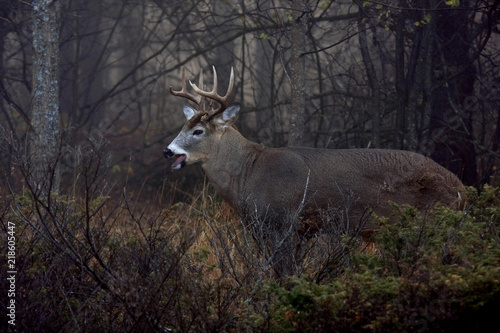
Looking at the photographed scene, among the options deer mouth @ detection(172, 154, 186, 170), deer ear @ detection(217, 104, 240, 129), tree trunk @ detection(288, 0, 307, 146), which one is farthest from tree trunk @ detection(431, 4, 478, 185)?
deer mouth @ detection(172, 154, 186, 170)

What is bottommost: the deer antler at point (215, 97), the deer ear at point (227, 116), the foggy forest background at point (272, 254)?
the foggy forest background at point (272, 254)

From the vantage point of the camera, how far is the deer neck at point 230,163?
751cm

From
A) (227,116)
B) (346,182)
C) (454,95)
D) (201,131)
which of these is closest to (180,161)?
(201,131)

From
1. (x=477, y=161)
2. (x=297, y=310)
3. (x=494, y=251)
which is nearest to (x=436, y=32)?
(x=477, y=161)

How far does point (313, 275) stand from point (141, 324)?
1.43 meters

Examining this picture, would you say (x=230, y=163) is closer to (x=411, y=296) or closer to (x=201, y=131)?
(x=201, y=131)

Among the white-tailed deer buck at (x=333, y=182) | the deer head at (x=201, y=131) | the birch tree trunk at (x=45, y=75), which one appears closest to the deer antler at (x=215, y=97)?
the deer head at (x=201, y=131)

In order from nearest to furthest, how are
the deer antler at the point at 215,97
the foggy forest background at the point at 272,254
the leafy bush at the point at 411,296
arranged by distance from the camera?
the leafy bush at the point at 411,296, the foggy forest background at the point at 272,254, the deer antler at the point at 215,97

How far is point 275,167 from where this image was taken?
7230 millimetres

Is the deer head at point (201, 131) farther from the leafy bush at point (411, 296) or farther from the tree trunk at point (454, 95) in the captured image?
the leafy bush at point (411, 296)

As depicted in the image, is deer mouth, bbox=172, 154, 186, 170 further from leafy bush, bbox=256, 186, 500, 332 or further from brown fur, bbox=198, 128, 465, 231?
leafy bush, bbox=256, 186, 500, 332

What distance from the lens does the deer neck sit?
751cm

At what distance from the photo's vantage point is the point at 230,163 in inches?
300

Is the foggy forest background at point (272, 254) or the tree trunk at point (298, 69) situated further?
the tree trunk at point (298, 69)
